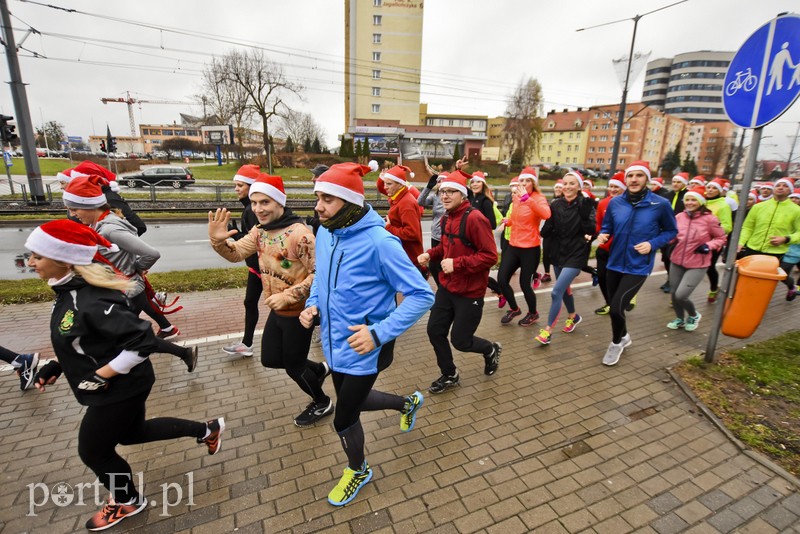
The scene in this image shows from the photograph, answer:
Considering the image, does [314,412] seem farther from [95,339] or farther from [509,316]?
[509,316]

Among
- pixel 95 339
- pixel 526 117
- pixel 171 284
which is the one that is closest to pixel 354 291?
pixel 95 339

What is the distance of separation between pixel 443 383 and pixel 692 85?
410 ft

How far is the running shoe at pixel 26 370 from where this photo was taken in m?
3.84

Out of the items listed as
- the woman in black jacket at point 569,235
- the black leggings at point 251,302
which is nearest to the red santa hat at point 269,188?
the black leggings at point 251,302

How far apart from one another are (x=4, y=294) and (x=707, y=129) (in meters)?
123

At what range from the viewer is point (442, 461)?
3008 mm

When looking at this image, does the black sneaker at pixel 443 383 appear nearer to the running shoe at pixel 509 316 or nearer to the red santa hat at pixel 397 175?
the running shoe at pixel 509 316

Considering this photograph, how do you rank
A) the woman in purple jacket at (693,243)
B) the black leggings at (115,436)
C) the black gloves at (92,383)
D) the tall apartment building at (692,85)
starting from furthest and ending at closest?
the tall apartment building at (692,85) → the woman in purple jacket at (693,243) → the black leggings at (115,436) → the black gloves at (92,383)

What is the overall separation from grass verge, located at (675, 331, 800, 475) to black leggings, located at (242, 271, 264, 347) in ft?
14.9

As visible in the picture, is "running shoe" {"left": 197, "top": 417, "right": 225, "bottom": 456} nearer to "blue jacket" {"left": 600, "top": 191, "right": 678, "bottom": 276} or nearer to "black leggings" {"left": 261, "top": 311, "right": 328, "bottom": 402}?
"black leggings" {"left": 261, "top": 311, "right": 328, "bottom": 402}

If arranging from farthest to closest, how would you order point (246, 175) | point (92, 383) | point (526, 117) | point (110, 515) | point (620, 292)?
point (526, 117), point (620, 292), point (246, 175), point (110, 515), point (92, 383)

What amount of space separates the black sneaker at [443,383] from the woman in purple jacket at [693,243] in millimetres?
3499

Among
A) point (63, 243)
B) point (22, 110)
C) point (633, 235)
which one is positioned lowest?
point (633, 235)

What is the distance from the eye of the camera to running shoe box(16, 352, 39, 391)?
3.84 meters
